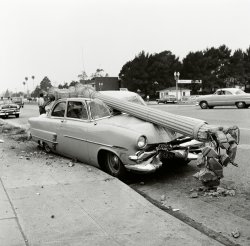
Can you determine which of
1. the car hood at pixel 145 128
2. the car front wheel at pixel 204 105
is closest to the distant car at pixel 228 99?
the car front wheel at pixel 204 105

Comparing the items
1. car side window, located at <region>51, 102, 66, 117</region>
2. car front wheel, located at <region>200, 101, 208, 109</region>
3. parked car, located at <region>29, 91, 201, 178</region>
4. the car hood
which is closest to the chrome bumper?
parked car, located at <region>29, 91, 201, 178</region>

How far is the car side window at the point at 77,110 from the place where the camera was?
7.55 m

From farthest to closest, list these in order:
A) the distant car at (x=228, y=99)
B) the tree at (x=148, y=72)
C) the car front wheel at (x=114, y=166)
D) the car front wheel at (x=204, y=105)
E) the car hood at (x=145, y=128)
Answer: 1. the tree at (x=148, y=72)
2. the car front wheel at (x=204, y=105)
3. the distant car at (x=228, y=99)
4. the car front wheel at (x=114, y=166)
5. the car hood at (x=145, y=128)

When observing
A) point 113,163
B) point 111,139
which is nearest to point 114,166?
point 113,163

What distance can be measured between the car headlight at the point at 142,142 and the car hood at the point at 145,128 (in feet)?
0.28

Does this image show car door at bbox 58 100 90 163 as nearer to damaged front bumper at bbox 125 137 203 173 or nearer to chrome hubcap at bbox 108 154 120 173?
chrome hubcap at bbox 108 154 120 173

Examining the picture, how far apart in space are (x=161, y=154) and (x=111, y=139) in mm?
884

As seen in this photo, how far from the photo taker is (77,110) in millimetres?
7801

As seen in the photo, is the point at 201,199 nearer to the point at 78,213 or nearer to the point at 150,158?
the point at 150,158

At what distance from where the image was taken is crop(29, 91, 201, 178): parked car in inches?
250

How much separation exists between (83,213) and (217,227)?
162 cm

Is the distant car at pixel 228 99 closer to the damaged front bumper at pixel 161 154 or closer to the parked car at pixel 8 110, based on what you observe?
the parked car at pixel 8 110

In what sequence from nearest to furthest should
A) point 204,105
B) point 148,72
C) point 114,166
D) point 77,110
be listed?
point 114,166 → point 77,110 → point 204,105 → point 148,72

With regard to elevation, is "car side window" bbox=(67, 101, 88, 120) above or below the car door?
above
